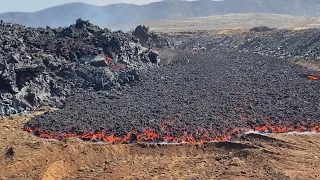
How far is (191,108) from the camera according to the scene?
1573cm

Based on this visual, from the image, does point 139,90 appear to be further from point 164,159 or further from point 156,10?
point 156,10

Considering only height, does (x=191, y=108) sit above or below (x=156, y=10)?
below

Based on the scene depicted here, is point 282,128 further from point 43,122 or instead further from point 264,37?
point 264,37

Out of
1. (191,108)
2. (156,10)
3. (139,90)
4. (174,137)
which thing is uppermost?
(156,10)

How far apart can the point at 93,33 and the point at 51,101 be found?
10.7 m

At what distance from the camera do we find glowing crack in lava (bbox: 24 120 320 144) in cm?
1280

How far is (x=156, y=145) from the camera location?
40.5 feet

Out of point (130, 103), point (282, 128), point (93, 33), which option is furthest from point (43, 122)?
point (93, 33)

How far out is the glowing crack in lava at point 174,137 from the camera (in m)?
12.8

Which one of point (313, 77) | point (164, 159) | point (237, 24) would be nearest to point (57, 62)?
point (164, 159)

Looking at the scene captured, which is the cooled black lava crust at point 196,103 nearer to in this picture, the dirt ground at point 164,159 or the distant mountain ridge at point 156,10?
the dirt ground at point 164,159

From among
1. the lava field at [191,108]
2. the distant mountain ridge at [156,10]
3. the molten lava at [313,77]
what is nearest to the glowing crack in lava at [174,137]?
the lava field at [191,108]

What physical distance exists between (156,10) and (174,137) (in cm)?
14645

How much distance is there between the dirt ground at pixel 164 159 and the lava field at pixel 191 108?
772 millimetres
